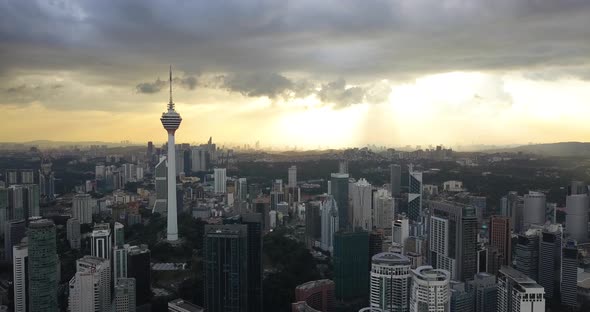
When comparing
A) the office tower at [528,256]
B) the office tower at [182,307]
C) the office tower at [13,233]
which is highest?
the office tower at [13,233]

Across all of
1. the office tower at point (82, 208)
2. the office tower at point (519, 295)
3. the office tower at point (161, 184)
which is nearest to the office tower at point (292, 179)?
the office tower at point (161, 184)

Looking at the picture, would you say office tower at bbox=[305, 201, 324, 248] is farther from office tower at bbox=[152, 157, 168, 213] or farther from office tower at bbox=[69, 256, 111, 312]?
office tower at bbox=[69, 256, 111, 312]

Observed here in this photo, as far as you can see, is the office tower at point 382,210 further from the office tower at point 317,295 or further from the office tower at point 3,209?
the office tower at point 3,209

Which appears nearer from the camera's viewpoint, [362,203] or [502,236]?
[502,236]

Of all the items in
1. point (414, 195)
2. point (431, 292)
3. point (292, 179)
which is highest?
point (292, 179)

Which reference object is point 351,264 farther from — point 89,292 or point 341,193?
point 341,193

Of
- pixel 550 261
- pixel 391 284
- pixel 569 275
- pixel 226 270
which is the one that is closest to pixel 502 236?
pixel 550 261
